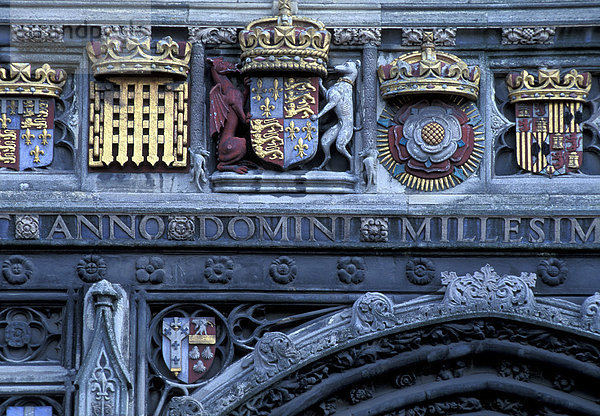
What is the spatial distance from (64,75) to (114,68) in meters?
0.45

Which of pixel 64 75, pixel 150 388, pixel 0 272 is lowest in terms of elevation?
pixel 150 388

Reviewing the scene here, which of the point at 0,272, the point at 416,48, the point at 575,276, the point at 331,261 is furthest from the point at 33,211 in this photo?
the point at 575,276

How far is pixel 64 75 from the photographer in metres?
15.0

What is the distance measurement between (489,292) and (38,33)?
13.7ft

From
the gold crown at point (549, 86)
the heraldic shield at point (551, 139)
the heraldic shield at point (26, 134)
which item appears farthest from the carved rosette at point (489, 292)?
the heraldic shield at point (26, 134)

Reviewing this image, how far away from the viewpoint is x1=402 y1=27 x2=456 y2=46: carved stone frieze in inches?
592

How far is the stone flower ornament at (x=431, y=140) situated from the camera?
1495 centimetres

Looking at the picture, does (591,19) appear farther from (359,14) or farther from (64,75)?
(64,75)

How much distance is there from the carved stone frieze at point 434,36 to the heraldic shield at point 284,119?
81 cm

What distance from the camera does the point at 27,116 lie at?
590 inches

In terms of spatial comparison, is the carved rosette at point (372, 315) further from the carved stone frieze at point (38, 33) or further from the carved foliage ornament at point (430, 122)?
the carved stone frieze at point (38, 33)

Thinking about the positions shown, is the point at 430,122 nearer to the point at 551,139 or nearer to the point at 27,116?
the point at 551,139

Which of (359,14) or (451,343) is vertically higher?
(359,14)

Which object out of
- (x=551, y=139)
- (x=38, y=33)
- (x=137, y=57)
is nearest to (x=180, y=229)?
(x=137, y=57)
